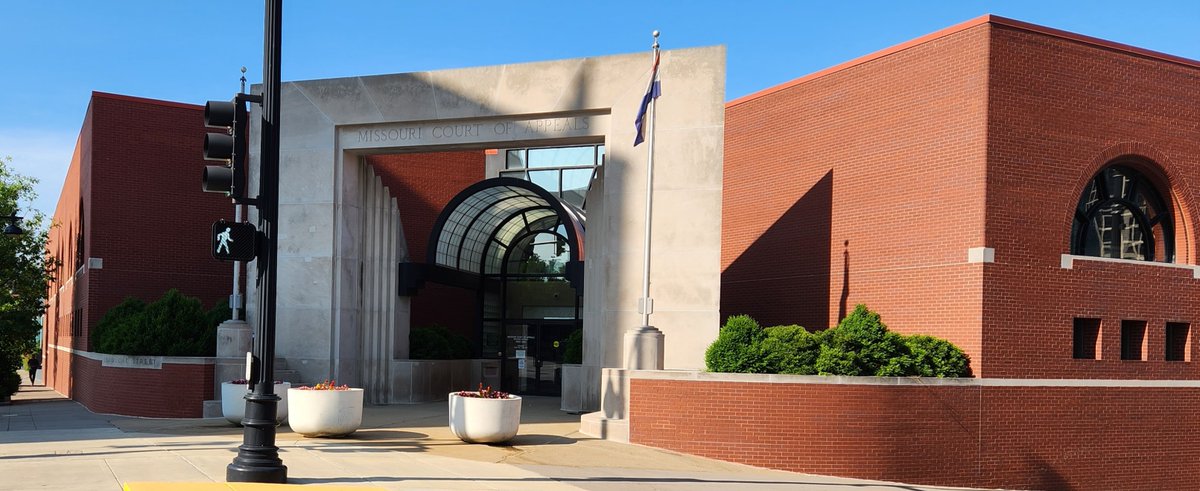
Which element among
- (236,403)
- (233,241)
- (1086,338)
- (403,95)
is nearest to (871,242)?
(1086,338)

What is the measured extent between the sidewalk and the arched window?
8.06m

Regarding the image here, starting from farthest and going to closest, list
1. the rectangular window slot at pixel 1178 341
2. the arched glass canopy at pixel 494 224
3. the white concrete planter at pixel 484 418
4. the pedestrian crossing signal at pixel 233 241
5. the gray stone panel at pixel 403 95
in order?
the arched glass canopy at pixel 494 224 → the gray stone panel at pixel 403 95 → the rectangular window slot at pixel 1178 341 → the white concrete planter at pixel 484 418 → the pedestrian crossing signal at pixel 233 241

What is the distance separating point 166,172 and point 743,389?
19211 mm

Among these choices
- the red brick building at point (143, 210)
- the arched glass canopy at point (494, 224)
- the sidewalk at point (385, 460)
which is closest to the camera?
the sidewalk at point (385, 460)

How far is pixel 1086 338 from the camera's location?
21.5 metres

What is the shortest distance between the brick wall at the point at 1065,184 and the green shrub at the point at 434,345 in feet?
45.8

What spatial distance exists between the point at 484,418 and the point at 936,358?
8463 millimetres

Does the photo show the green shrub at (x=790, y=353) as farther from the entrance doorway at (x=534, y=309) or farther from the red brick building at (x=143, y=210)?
the red brick building at (x=143, y=210)

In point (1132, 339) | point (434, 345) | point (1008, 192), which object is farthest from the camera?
point (434, 345)

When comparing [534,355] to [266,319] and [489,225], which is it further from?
[266,319]

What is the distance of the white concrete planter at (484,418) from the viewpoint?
17250 mm

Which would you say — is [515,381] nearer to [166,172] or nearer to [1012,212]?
[166,172]

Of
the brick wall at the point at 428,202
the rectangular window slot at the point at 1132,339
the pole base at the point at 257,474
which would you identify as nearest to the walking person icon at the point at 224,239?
the pole base at the point at 257,474

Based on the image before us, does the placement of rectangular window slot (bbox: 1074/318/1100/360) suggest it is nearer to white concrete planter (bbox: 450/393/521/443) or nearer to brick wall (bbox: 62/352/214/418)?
white concrete planter (bbox: 450/393/521/443)
